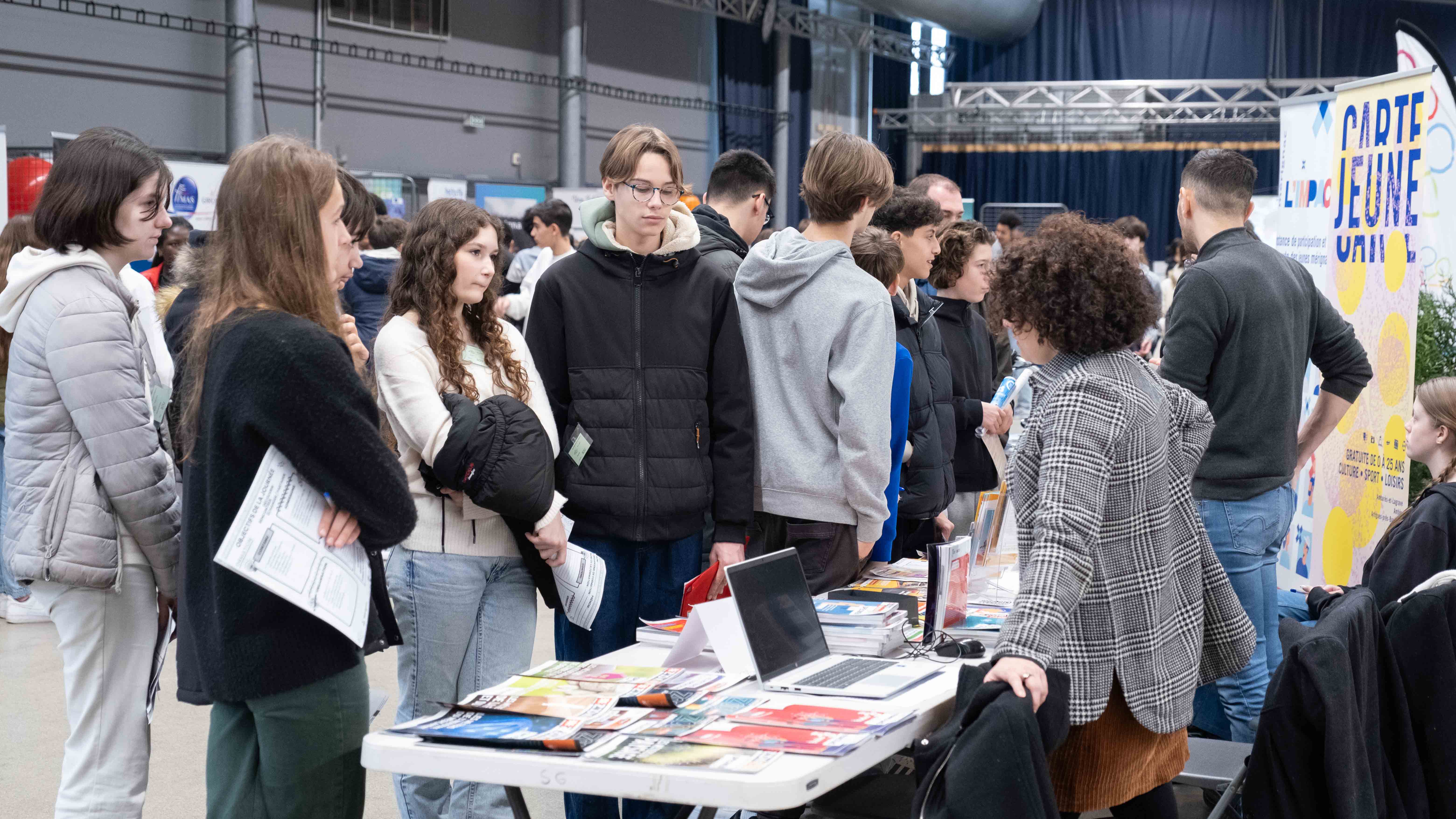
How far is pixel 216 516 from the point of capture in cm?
143

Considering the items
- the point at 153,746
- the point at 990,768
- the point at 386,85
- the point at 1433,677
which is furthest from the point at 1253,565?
the point at 386,85

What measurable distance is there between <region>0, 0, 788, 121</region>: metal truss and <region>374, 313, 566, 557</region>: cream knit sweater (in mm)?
6797

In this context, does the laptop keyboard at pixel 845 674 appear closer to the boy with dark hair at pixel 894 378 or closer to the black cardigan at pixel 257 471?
the boy with dark hair at pixel 894 378

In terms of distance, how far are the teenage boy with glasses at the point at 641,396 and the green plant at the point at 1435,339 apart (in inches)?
98.1

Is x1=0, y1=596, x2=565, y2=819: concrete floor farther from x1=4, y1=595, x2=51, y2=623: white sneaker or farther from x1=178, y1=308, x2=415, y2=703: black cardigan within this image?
x1=178, y1=308, x2=415, y2=703: black cardigan

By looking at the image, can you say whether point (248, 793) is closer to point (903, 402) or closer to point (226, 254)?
point (226, 254)

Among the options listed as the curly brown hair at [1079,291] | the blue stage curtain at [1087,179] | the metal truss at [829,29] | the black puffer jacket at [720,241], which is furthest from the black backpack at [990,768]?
the blue stage curtain at [1087,179]

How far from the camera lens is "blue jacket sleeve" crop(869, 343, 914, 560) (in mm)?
2523

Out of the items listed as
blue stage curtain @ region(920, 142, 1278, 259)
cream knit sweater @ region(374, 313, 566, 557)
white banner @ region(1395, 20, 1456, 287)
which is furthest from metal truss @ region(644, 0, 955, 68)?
cream knit sweater @ region(374, 313, 566, 557)

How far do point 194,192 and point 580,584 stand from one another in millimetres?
5671

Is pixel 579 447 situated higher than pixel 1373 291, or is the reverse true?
pixel 1373 291

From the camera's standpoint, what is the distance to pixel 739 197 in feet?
9.93

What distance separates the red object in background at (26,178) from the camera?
6281 millimetres

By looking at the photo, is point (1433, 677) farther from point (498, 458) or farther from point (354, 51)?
point (354, 51)
